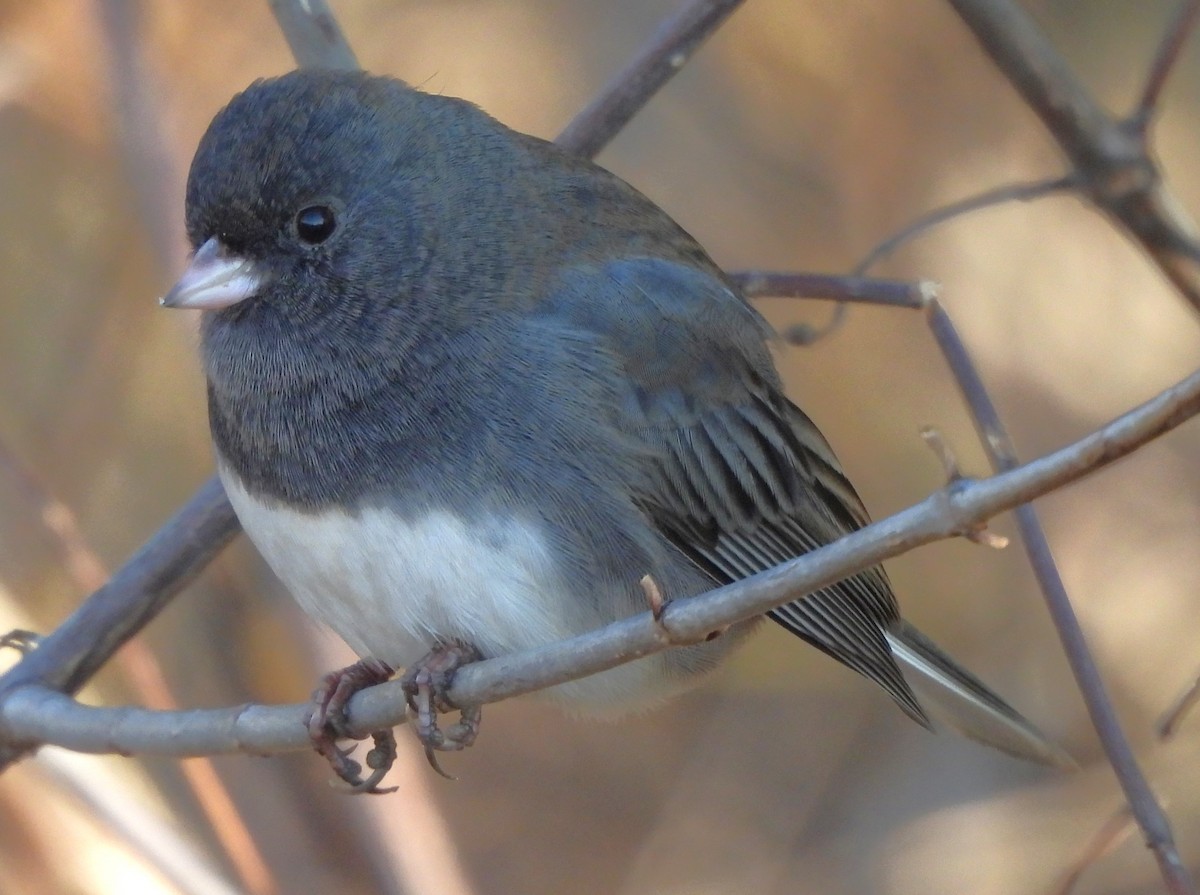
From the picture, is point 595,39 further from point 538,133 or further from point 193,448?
point 193,448

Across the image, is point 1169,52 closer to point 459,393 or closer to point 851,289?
point 851,289

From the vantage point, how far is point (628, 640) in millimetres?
1051

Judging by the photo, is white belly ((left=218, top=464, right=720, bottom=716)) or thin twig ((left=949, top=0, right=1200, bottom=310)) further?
thin twig ((left=949, top=0, right=1200, bottom=310))

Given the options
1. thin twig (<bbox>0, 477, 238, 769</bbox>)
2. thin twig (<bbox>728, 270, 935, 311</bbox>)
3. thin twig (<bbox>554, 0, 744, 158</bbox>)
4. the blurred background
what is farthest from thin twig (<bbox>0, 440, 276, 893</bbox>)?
thin twig (<bbox>728, 270, 935, 311</bbox>)

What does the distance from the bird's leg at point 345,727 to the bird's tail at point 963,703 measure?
75cm

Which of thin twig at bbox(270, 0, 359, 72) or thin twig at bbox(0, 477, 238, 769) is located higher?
thin twig at bbox(270, 0, 359, 72)

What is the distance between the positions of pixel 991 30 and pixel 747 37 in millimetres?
1259

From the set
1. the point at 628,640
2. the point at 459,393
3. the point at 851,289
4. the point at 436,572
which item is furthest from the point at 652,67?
the point at 628,640

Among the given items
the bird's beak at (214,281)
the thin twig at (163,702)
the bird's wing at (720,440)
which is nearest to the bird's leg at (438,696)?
the bird's wing at (720,440)

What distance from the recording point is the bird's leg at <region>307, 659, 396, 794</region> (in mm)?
1472

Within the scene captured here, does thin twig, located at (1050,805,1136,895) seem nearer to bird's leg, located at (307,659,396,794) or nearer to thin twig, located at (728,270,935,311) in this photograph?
thin twig, located at (728,270,935,311)

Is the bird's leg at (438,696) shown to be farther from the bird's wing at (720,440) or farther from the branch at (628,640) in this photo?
the bird's wing at (720,440)

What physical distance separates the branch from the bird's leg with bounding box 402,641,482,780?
0.02m

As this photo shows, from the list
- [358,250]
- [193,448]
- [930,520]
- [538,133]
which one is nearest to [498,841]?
[193,448]
